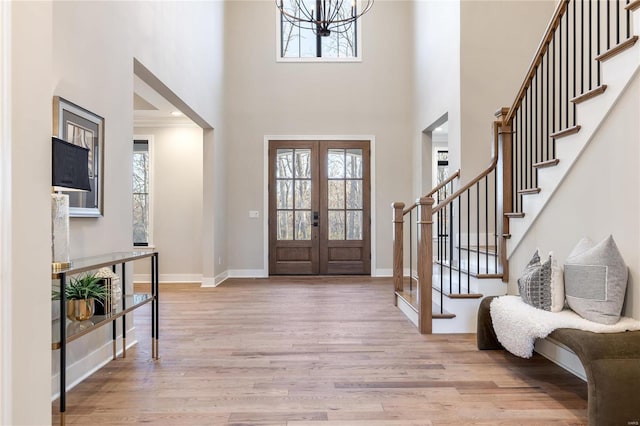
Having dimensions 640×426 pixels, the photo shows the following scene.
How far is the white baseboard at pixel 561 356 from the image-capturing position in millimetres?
2746

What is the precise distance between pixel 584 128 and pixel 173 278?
6275 mm

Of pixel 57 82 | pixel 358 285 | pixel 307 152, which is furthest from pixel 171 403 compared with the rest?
pixel 307 152

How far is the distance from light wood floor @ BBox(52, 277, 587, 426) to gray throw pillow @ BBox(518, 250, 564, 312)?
51 centimetres

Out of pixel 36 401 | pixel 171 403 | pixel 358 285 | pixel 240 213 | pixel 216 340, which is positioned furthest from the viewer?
pixel 240 213

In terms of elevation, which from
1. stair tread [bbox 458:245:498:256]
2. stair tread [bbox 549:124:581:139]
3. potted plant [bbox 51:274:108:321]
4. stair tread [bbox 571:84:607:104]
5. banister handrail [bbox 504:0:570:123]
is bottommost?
potted plant [bbox 51:274:108:321]

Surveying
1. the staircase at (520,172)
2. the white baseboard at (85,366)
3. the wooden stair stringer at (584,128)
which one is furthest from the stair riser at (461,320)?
the white baseboard at (85,366)

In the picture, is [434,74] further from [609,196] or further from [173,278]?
[173,278]

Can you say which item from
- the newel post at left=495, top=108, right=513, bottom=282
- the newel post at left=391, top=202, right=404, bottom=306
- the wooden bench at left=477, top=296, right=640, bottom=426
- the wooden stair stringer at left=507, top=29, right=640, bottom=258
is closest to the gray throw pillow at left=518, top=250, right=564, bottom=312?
the wooden bench at left=477, top=296, right=640, bottom=426

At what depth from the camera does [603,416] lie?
196 cm

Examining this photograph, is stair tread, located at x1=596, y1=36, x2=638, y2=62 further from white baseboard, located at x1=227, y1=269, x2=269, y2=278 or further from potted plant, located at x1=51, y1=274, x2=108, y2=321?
white baseboard, located at x1=227, y1=269, x2=269, y2=278

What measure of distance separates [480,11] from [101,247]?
4.75 metres

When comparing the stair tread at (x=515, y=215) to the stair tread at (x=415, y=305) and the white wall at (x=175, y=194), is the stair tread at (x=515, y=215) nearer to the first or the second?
the stair tread at (x=415, y=305)

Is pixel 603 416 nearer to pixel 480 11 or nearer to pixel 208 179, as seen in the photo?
pixel 480 11

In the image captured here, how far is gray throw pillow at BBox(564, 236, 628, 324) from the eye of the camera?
226cm
